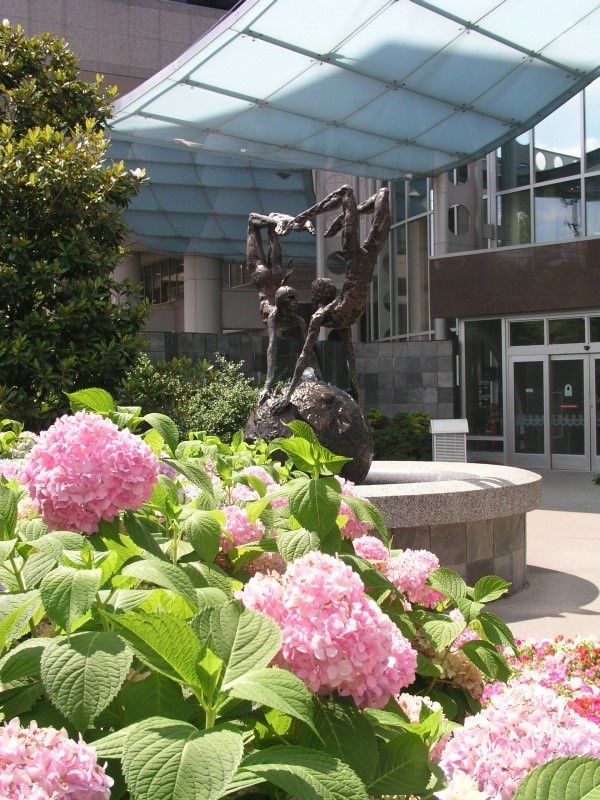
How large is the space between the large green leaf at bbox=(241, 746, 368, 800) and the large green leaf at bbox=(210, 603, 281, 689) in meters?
0.10

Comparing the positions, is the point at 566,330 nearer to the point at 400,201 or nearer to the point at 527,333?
the point at 527,333

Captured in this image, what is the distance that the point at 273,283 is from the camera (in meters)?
8.68

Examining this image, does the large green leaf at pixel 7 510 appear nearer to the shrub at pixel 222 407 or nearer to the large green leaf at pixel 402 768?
the large green leaf at pixel 402 768

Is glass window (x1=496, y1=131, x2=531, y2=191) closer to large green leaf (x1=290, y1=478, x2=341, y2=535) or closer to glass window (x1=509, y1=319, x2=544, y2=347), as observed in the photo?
glass window (x1=509, y1=319, x2=544, y2=347)

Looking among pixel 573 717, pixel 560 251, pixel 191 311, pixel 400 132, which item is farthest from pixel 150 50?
pixel 573 717

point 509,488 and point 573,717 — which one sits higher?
point 573,717

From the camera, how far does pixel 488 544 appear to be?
7066 mm

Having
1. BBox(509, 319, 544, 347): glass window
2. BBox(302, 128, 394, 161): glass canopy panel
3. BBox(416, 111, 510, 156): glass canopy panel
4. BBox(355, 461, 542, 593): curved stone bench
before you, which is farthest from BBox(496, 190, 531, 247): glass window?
BBox(355, 461, 542, 593): curved stone bench

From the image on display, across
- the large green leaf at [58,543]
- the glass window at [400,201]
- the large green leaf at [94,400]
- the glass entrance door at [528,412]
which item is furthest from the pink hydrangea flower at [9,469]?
the glass window at [400,201]

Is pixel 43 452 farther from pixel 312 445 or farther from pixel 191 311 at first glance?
pixel 191 311

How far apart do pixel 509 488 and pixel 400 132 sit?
1103 cm

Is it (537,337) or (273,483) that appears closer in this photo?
(273,483)

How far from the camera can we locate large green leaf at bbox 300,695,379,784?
1.11 m

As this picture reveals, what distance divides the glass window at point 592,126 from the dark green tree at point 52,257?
1313 centimetres
